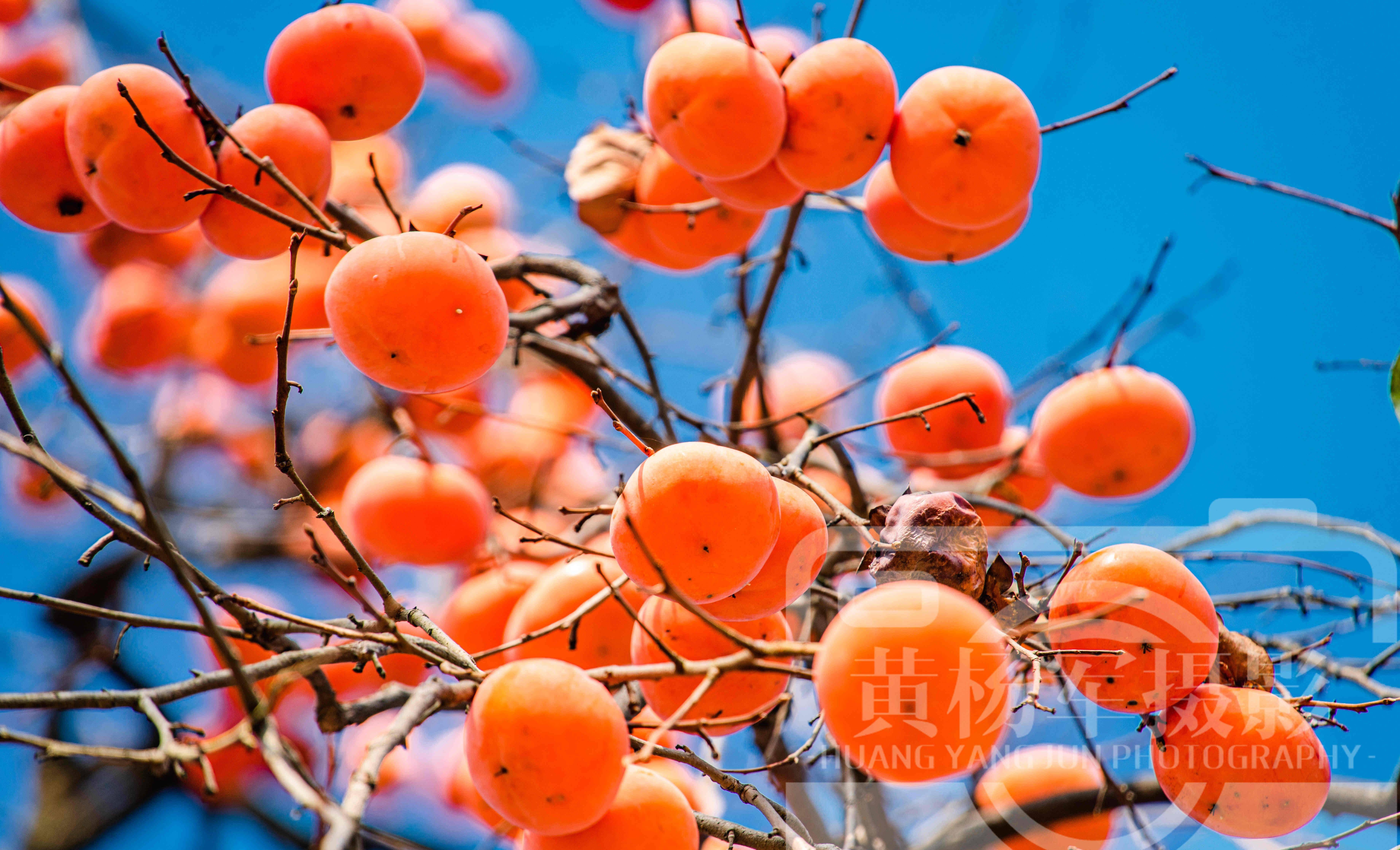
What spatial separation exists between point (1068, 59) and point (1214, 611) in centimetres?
201

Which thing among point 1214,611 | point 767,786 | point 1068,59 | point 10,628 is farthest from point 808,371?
point 10,628

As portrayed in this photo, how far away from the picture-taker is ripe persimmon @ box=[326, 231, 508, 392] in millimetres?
1484

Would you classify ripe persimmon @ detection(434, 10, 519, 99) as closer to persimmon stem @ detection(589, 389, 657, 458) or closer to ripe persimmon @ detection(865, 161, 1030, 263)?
ripe persimmon @ detection(865, 161, 1030, 263)

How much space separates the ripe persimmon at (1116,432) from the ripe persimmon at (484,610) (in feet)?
4.01

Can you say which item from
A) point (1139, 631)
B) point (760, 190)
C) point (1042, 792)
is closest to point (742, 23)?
point (760, 190)

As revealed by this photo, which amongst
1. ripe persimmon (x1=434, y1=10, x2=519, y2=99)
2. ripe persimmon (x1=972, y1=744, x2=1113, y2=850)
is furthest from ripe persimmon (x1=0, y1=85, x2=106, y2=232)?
ripe persimmon (x1=434, y1=10, x2=519, y2=99)

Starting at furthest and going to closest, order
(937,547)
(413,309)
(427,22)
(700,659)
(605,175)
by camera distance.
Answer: (427,22) → (605,175) → (700,659) → (413,309) → (937,547)

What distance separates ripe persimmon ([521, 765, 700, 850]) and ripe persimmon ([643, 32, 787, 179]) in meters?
1.14

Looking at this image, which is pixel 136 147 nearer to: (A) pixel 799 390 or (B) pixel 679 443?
(B) pixel 679 443

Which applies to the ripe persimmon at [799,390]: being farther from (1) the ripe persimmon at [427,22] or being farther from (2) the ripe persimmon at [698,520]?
(1) the ripe persimmon at [427,22]

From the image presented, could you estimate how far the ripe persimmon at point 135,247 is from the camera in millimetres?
2602

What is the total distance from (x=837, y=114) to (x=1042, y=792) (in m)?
1.43

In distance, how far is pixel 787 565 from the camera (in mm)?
1508

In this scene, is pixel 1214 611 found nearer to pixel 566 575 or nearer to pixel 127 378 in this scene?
pixel 566 575
